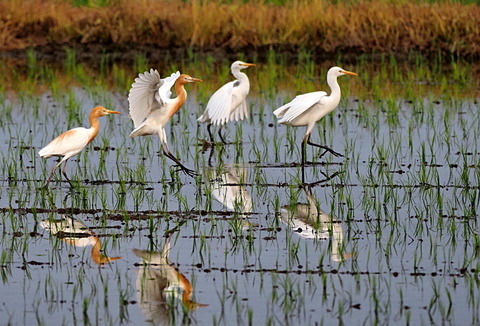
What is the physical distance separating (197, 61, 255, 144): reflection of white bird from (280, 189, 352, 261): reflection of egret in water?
302cm

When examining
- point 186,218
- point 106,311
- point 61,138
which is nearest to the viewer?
point 106,311

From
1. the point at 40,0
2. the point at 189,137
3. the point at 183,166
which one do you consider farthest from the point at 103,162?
the point at 40,0

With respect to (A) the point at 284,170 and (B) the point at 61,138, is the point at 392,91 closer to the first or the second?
(A) the point at 284,170

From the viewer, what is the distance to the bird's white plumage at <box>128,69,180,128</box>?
33.2ft

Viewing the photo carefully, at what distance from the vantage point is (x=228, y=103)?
1210 cm

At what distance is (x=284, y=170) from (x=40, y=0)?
512 inches

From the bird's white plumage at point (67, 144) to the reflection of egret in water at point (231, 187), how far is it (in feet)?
4.30

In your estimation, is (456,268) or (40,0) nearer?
(456,268)

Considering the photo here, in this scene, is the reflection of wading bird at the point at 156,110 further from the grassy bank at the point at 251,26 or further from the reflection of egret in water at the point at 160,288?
the grassy bank at the point at 251,26

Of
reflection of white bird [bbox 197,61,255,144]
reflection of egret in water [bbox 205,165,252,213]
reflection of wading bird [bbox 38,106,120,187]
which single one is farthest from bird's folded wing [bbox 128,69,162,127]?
reflection of white bird [bbox 197,61,255,144]

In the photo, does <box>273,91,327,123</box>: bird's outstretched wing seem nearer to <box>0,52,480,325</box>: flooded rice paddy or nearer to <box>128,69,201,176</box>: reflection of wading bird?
<box>0,52,480,325</box>: flooded rice paddy

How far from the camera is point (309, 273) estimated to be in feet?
22.2

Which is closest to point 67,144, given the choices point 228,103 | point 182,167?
point 182,167

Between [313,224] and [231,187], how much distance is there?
168cm
